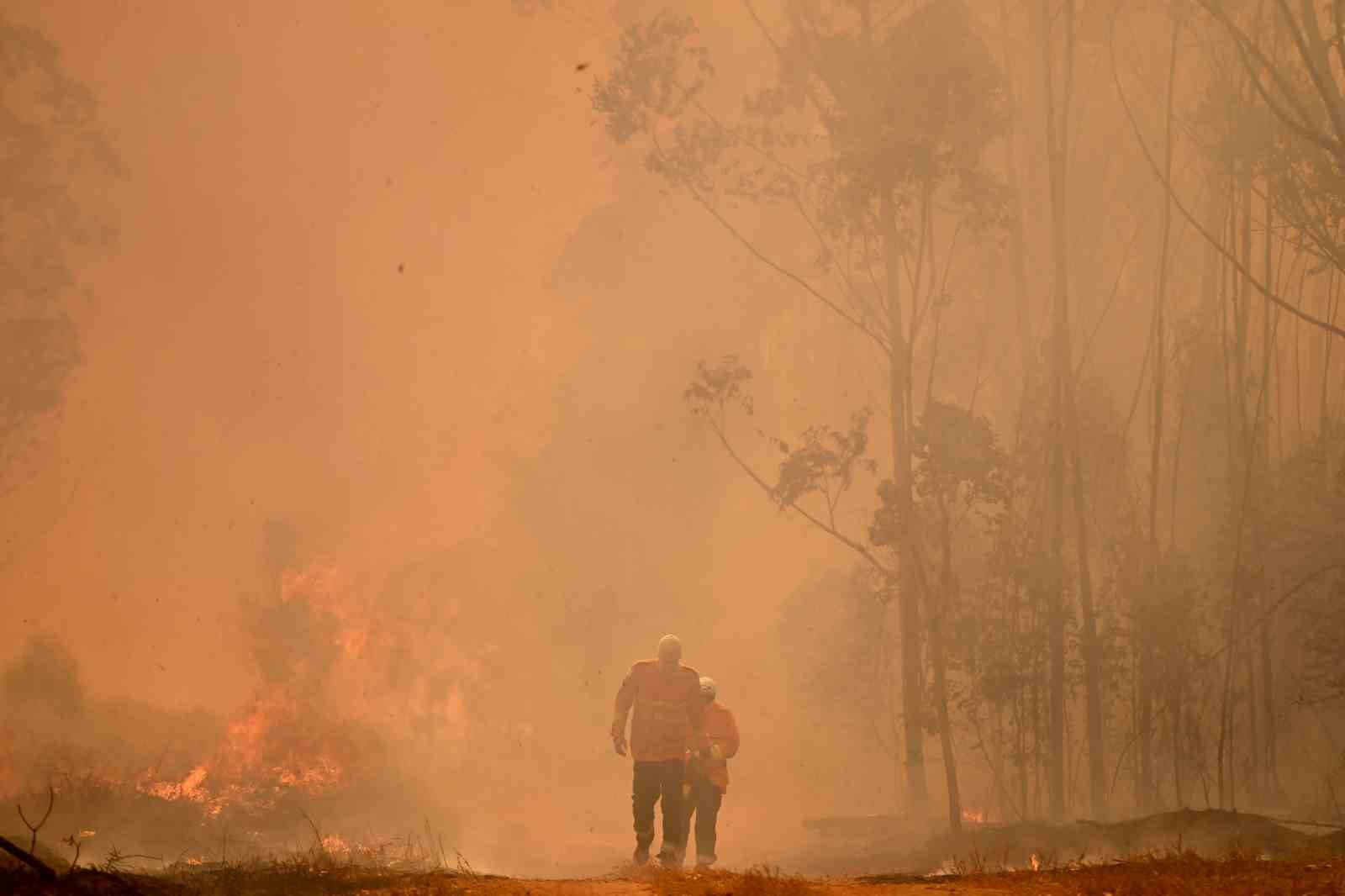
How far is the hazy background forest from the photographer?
16.0 metres

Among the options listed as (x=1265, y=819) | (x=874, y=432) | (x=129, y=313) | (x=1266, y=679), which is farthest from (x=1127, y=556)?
(x=129, y=313)

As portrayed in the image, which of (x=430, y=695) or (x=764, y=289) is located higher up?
(x=764, y=289)

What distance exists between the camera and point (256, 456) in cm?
4781

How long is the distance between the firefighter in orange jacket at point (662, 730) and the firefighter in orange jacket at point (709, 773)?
8.4 inches

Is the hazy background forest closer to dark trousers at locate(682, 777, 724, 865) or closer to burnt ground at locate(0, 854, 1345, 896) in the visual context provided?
dark trousers at locate(682, 777, 724, 865)

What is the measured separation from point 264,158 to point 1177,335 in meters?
42.0

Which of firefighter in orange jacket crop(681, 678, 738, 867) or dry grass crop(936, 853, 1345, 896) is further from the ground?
firefighter in orange jacket crop(681, 678, 738, 867)

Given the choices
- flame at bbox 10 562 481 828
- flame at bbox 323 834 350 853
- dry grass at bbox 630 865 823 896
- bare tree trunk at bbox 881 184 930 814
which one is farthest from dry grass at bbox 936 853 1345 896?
flame at bbox 323 834 350 853

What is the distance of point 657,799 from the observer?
9.92m

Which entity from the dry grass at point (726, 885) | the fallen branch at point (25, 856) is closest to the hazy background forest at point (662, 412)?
the dry grass at point (726, 885)

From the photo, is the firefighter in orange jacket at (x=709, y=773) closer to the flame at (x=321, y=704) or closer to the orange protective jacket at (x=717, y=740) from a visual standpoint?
the orange protective jacket at (x=717, y=740)

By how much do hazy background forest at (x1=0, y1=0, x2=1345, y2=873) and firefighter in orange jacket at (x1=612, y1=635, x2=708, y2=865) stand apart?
4091 millimetres

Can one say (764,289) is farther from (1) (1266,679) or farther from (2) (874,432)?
(1) (1266,679)

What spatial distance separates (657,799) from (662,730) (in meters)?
0.63
